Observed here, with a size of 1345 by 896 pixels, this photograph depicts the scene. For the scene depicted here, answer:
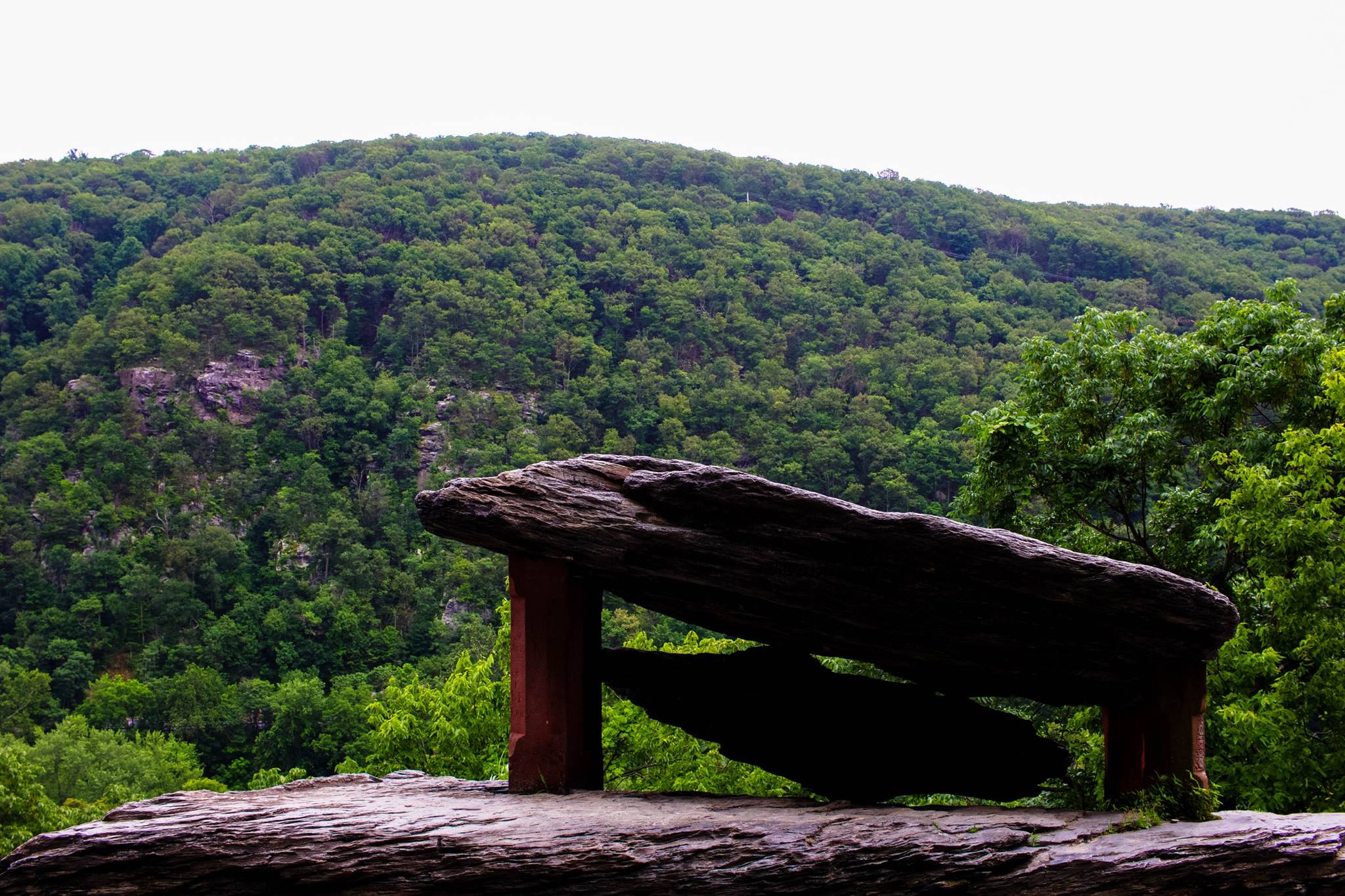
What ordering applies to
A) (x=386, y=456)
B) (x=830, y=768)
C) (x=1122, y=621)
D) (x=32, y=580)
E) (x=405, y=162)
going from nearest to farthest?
(x=1122, y=621) → (x=830, y=768) → (x=32, y=580) → (x=386, y=456) → (x=405, y=162)

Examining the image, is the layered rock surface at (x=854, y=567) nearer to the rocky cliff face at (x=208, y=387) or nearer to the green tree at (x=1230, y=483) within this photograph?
the green tree at (x=1230, y=483)

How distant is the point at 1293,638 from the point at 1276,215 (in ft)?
402

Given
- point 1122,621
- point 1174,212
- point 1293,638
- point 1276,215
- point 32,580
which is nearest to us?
point 1122,621

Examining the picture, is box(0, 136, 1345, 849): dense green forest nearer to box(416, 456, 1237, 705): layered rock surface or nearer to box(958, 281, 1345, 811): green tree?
box(958, 281, 1345, 811): green tree

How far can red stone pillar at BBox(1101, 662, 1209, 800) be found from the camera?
30.2ft

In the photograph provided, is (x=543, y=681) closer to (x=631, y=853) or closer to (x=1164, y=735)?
(x=631, y=853)

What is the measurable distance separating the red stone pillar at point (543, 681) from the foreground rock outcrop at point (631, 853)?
82cm

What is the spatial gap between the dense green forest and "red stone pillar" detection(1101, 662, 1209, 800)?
16.2 ft

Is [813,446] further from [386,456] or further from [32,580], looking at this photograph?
[32,580]

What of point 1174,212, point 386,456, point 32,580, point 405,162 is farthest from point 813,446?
point 405,162

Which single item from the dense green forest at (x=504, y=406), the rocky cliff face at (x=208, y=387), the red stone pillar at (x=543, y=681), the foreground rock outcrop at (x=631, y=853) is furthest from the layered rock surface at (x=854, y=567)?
the rocky cliff face at (x=208, y=387)

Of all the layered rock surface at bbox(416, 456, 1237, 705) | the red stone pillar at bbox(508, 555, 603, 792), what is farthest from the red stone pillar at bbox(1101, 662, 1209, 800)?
the red stone pillar at bbox(508, 555, 603, 792)

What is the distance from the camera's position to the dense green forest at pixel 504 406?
1800cm

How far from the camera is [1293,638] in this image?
15242mm
